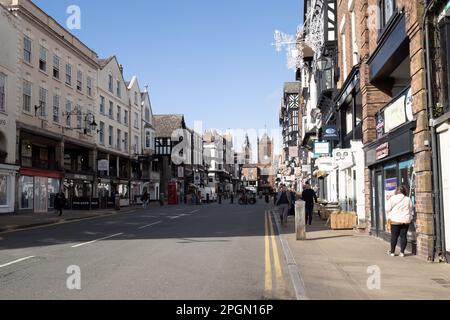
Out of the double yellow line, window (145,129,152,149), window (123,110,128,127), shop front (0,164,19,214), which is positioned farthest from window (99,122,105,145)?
the double yellow line

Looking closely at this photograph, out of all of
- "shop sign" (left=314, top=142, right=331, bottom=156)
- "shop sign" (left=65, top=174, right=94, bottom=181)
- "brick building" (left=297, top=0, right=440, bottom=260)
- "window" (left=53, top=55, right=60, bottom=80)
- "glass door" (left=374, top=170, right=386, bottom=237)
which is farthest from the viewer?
"shop sign" (left=65, top=174, right=94, bottom=181)

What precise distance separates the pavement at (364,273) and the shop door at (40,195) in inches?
965

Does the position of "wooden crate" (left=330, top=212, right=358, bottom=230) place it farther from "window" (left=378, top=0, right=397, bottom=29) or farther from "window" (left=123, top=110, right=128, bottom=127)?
"window" (left=123, top=110, right=128, bottom=127)

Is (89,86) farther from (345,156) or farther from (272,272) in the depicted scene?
(272,272)

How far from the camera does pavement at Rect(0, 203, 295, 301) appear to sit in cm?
760

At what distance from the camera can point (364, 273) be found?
9.34 metres

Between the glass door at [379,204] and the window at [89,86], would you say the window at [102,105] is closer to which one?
the window at [89,86]

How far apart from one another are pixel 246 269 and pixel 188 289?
7.68 ft

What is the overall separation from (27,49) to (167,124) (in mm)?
42781

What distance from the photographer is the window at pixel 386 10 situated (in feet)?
45.0

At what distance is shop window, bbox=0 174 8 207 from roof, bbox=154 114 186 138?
42484 millimetres

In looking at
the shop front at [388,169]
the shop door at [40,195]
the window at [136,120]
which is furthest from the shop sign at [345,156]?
the window at [136,120]
